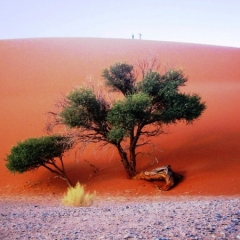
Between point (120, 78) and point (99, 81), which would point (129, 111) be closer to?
point (120, 78)

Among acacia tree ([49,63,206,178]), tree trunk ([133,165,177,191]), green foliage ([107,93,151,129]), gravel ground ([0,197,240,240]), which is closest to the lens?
gravel ground ([0,197,240,240])

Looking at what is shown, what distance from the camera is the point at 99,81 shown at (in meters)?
21.1

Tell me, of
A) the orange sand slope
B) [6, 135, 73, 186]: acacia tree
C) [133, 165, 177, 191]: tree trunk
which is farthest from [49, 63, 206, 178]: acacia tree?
the orange sand slope

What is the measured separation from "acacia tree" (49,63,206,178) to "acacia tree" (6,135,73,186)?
847 mm

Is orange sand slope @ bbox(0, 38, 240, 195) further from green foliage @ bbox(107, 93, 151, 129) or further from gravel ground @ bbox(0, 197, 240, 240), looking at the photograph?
gravel ground @ bbox(0, 197, 240, 240)

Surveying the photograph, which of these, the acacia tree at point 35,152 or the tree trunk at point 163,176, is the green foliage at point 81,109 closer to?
the acacia tree at point 35,152

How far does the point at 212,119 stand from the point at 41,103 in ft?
42.4

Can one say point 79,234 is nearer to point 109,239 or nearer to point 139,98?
point 109,239

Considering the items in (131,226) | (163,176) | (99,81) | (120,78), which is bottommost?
(163,176)

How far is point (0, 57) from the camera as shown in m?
41.0

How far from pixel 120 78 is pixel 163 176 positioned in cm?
493

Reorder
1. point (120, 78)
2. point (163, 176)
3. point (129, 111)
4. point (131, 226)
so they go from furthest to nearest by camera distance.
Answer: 1. point (120, 78)
2. point (163, 176)
3. point (129, 111)
4. point (131, 226)

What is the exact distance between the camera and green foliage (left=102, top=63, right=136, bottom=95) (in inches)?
656

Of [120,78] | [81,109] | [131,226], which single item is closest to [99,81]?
[120,78]
